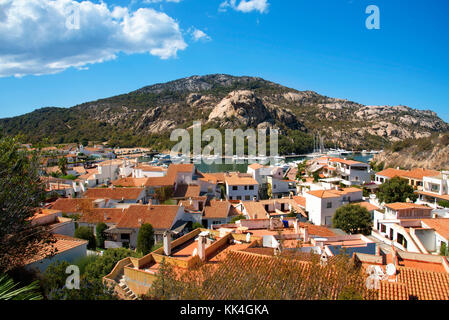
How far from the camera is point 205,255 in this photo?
933 centimetres

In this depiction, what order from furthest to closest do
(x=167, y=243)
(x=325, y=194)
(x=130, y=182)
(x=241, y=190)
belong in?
(x=130, y=182), (x=241, y=190), (x=325, y=194), (x=167, y=243)

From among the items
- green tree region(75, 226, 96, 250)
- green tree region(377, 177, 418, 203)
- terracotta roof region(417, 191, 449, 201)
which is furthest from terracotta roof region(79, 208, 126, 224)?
terracotta roof region(417, 191, 449, 201)

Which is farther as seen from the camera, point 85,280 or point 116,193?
point 116,193

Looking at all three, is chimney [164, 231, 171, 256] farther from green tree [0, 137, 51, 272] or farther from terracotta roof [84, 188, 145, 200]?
terracotta roof [84, 188, 145, 200]

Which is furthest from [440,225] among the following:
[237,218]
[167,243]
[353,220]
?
[167,243]

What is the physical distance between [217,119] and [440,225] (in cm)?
11131

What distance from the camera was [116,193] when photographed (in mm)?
26484

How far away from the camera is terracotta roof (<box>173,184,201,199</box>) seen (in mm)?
28969

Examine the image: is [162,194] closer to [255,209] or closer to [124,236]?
[124,236]

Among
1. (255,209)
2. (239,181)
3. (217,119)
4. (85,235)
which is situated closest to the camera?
(85,235)

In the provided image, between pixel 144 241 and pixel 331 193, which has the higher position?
pixel 331 193

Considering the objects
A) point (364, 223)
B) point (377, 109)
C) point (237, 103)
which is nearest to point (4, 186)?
point (364, 223)
